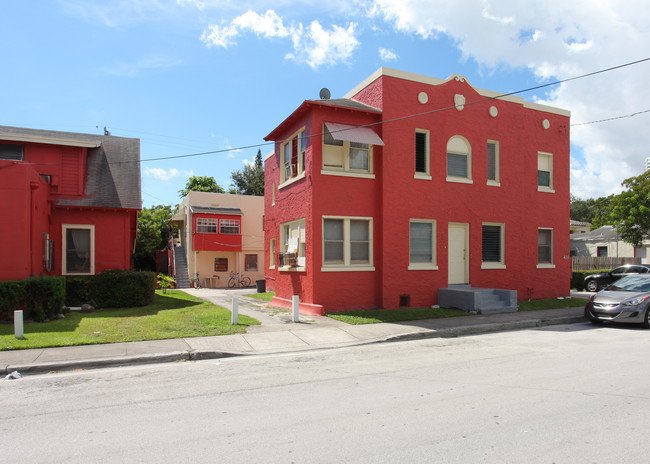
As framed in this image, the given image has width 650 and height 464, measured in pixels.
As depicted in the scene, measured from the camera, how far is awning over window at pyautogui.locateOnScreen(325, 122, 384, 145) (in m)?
13.6

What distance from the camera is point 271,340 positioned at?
33.0 feet

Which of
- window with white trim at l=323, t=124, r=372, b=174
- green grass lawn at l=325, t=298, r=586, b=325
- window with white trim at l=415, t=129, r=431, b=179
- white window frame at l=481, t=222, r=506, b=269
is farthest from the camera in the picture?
white window frame at l=481, t=222, r=506, b=269

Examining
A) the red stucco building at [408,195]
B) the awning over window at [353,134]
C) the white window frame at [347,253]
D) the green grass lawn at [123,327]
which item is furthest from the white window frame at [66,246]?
the awning over window at [353,134]

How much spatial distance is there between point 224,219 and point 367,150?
1661 cm

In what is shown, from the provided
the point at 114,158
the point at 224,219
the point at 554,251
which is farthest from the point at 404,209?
the point at 224,219

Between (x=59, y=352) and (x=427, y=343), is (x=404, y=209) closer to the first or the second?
(x=427, y=343)

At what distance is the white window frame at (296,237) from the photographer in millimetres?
14641

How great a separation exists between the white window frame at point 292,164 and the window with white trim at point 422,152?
3887 mm

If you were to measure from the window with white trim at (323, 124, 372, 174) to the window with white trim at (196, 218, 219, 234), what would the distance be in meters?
16.4

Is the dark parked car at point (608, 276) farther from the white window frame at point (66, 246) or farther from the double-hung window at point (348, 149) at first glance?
the white window frame at point (66, 246)

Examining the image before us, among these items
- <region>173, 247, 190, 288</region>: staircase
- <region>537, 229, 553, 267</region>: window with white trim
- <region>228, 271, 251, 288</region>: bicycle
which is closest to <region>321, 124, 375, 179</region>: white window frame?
<region>537, 229, 553, 267</region>: window with white trim

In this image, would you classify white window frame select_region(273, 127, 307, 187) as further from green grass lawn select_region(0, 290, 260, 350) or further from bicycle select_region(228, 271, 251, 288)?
bicycle select_region(228, 271, 251, 288)

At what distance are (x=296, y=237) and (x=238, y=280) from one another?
15.3 metres

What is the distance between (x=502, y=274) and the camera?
54.4ft
